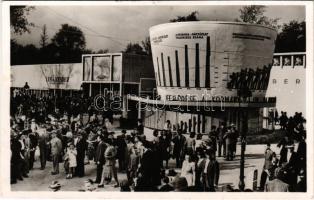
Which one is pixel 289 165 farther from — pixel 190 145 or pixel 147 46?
pixel 147 46

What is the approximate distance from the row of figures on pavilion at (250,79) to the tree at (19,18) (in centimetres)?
357

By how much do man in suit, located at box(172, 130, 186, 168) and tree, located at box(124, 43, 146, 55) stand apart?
1.61 meters

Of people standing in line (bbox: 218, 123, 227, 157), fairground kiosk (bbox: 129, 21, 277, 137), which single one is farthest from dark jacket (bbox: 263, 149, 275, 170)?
people standing in line (bbox: 218, 123, 227, 157)

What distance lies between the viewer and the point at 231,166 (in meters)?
6.47

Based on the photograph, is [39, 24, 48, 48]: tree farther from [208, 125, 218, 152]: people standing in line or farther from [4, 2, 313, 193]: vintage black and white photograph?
[208, 125, 218, 152]: people standing in line

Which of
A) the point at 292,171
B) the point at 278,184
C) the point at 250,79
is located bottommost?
the point at 278,184

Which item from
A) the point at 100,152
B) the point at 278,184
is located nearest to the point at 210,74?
the point at 278,184

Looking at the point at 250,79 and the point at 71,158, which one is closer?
the point at 71,158

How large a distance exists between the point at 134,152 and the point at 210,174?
1.31 metres

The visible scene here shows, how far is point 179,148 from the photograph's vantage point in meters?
6.52

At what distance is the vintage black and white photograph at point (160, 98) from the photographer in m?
6.45

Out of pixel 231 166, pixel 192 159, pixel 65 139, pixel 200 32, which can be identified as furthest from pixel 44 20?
pixel 231 166

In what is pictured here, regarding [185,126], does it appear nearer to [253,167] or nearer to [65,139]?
[253,167]

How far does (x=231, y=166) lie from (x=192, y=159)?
0.67 m
